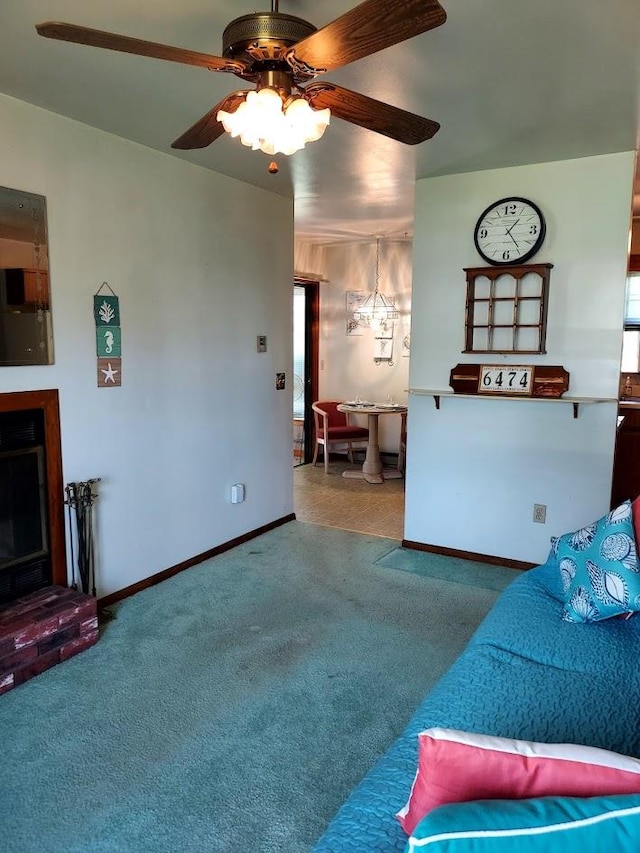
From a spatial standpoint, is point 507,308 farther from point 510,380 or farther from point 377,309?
point 377,309

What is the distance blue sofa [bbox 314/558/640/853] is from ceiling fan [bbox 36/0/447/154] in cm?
159

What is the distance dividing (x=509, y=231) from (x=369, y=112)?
2.07m

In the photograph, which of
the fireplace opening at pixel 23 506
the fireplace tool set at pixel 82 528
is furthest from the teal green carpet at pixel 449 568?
the fireplace opening at pixel 23 506

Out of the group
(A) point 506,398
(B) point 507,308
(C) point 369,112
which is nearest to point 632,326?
(B) point 507,308

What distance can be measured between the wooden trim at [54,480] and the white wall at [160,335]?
6 cm

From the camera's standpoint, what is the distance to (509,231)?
11.9 feet

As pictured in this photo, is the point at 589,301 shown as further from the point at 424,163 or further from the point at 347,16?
the point at 347,16

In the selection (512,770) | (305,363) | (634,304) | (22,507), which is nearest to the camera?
(512,770)

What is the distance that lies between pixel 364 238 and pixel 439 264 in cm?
296

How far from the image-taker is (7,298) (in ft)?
8.61

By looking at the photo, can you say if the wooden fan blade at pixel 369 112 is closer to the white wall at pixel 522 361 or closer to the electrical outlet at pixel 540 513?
the white wall at pixel 522 361

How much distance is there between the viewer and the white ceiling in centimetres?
191

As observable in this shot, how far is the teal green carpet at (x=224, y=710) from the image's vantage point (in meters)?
1.78

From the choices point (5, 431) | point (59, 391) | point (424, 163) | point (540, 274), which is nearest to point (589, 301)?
point (540, 274)
